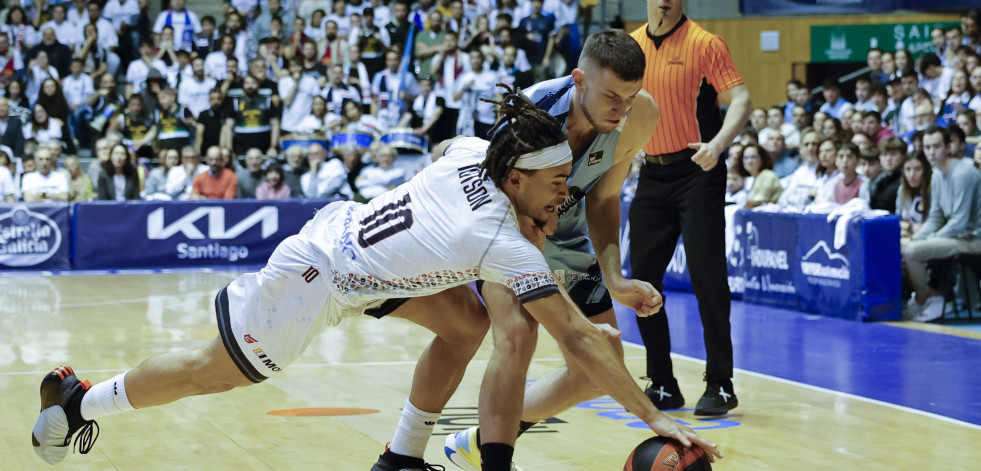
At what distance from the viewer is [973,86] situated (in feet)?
41.7

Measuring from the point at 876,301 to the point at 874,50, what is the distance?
6467 mm

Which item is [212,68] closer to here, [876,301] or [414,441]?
[876,301]

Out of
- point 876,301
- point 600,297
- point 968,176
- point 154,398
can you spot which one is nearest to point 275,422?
point 154,398

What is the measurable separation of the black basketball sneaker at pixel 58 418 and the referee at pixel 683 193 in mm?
2738

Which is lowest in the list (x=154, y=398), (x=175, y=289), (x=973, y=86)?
(x=175, y=289)

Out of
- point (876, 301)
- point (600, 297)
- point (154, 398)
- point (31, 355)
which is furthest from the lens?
point (876, 301)

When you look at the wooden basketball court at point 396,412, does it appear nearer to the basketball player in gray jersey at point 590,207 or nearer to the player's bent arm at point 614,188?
the basketball player in gray jersey at point 590,207

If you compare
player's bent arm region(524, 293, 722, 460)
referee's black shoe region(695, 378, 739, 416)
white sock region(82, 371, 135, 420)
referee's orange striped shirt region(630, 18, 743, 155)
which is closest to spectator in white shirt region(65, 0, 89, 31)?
referee's orange striped shirt region(630, 18, 743, 155)

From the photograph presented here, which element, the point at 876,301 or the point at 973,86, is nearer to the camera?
the point at 876,301

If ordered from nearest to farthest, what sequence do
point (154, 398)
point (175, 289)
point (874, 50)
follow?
1. point (154, 398)
2. point (175, 289)
3. point (874, 50)

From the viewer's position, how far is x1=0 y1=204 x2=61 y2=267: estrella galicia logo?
44.2 ft

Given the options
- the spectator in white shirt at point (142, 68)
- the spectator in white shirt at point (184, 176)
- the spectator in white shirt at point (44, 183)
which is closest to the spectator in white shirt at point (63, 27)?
the spectator in white shirt at point (142, 68)

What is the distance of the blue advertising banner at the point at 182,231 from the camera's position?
13977 millimetres

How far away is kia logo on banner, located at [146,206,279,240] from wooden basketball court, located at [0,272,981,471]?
4.93 m
